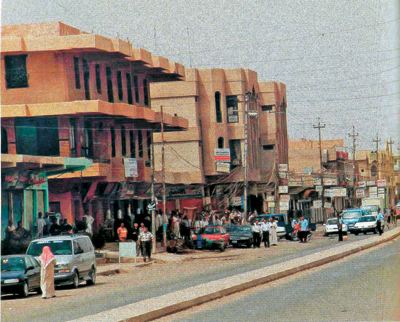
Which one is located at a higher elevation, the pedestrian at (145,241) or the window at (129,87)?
the window at (129,87)

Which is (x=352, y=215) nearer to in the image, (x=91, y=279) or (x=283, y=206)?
(x=283, y=206)

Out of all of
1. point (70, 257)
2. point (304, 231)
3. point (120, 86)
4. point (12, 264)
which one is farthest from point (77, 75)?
point (12, 264)

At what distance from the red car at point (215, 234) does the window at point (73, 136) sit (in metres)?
7.30

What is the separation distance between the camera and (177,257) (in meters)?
38.3

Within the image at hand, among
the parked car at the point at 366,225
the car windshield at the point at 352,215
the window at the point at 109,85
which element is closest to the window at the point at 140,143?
the window at the point at 109,85

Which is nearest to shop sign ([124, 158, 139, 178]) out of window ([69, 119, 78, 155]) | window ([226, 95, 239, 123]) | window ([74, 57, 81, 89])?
window ([69, 119, 78, 155])

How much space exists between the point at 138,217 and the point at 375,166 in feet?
284

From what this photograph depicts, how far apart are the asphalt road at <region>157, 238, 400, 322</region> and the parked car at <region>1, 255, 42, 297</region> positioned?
6.06 m

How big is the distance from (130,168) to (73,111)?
5.41 m

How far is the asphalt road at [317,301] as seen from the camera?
1438cm

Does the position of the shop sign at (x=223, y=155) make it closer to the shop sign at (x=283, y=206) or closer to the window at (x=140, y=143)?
the shop sign at (x=283, y=206)

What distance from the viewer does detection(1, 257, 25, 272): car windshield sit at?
22.5m

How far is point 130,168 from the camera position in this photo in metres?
46.5

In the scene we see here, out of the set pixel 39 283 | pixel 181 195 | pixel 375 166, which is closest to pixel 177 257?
pixel 39 283
